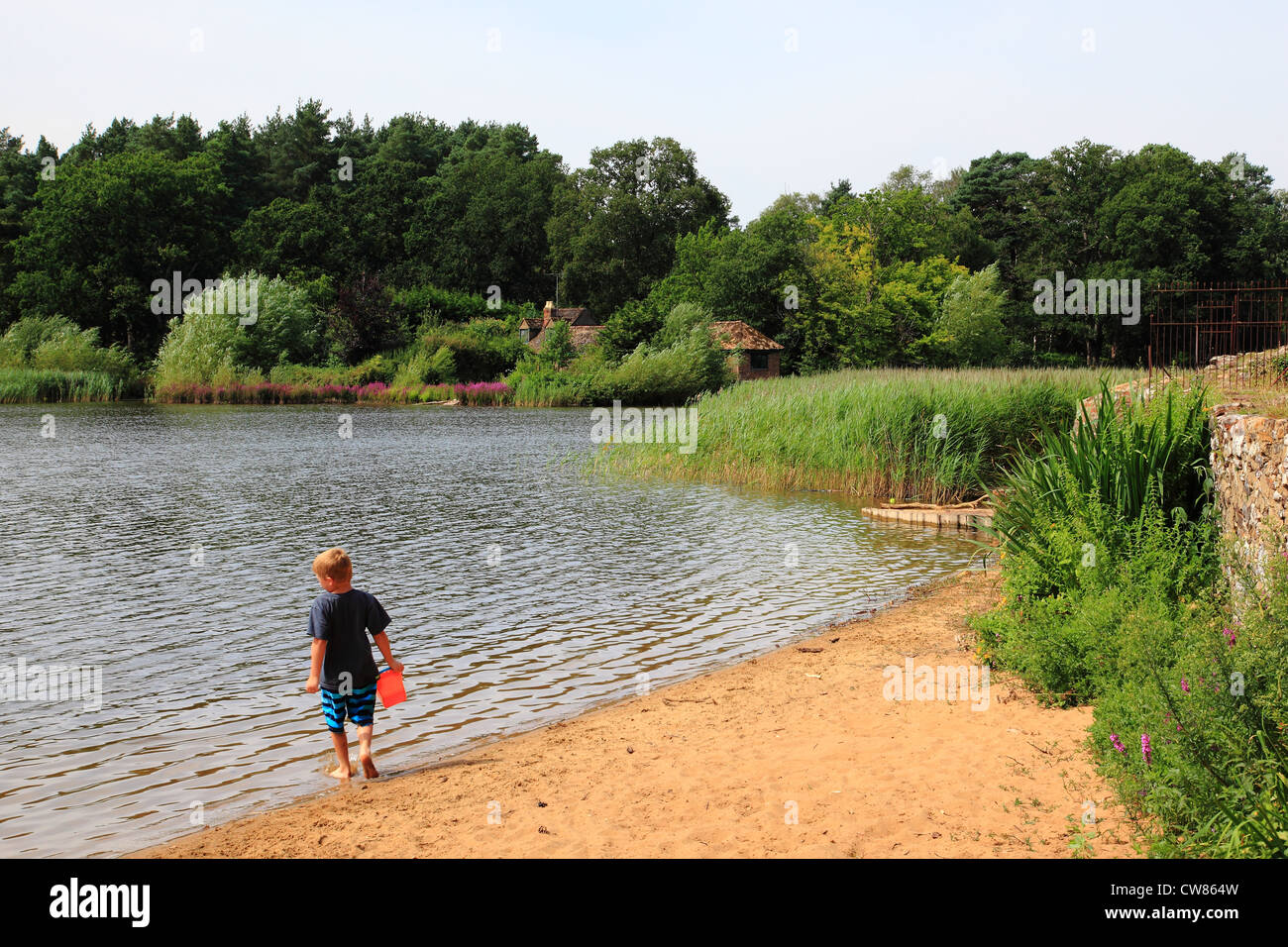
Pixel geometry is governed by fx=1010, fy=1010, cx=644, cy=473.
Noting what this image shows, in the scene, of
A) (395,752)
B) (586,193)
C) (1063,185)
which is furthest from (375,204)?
(395,752)

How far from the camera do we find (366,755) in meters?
6.77

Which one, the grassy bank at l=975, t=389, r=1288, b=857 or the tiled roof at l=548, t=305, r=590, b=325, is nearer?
the grassy bank at l=975, t=389, r=1288, b=857

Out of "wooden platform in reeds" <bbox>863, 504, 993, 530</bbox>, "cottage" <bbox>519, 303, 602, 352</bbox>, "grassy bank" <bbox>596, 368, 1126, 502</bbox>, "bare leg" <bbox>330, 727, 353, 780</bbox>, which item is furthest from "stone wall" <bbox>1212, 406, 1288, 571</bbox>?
"cottage" <bbox>519, 303, 602, 352</bbox>

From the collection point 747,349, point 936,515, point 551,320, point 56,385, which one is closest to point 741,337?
point 747,349

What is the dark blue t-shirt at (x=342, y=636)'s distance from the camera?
677 cm

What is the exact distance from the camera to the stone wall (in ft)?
22.2

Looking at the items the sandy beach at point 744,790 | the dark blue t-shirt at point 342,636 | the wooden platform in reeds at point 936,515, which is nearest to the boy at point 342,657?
the dark blue t-shirt at point 342,636

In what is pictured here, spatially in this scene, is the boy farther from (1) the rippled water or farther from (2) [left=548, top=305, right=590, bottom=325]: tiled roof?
(2) [left=548, top=305, right=590, bottom=325]: tiled roof

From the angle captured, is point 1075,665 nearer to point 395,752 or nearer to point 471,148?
point 395,752

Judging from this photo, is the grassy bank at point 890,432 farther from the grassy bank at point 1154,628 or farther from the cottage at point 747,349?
the cottage at point 747,349

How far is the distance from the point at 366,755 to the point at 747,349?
57462mm

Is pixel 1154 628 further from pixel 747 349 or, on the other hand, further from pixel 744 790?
pixel 747 349

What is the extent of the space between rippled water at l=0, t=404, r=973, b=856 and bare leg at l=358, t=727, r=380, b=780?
0.31 m

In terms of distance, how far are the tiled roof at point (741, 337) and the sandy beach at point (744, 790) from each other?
54.2 meters
